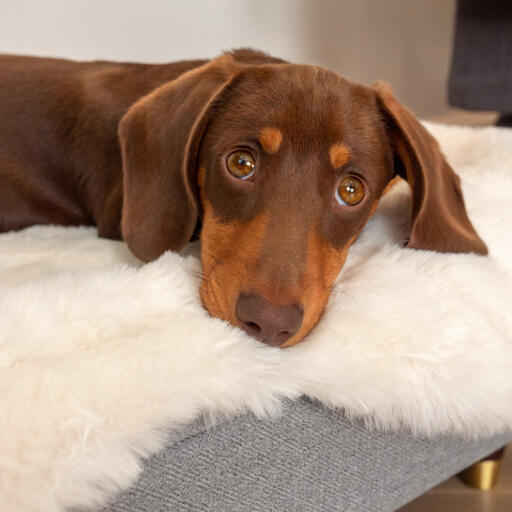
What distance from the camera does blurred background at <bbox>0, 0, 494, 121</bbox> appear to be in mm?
3707

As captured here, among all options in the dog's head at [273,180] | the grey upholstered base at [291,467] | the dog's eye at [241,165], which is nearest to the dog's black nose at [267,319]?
the dog's head at [273,180]

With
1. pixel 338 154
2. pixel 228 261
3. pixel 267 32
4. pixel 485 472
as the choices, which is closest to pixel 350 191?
pixel 338 154

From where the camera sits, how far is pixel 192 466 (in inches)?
52.8

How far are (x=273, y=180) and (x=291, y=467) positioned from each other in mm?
624

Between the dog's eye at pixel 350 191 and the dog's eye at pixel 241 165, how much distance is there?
212 mm

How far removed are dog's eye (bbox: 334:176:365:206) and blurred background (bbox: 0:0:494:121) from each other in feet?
8.34

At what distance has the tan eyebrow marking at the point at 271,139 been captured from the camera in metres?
1.62

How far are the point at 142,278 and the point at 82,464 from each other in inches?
18.9

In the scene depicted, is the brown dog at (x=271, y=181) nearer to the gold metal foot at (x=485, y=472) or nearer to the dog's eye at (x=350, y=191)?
the dog's eye at (x=350, y=191)

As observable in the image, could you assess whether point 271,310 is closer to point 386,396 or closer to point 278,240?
point 278,240

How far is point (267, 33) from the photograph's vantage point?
4621mm

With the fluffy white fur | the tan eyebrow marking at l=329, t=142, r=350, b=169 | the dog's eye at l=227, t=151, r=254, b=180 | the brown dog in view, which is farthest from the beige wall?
the tan eyebrow marking at l=329, t=142, r=350, b=169

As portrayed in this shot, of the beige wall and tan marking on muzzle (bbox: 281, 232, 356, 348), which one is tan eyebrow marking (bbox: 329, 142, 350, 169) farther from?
the beige wall

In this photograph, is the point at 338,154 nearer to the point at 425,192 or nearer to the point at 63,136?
the point at 425,192
